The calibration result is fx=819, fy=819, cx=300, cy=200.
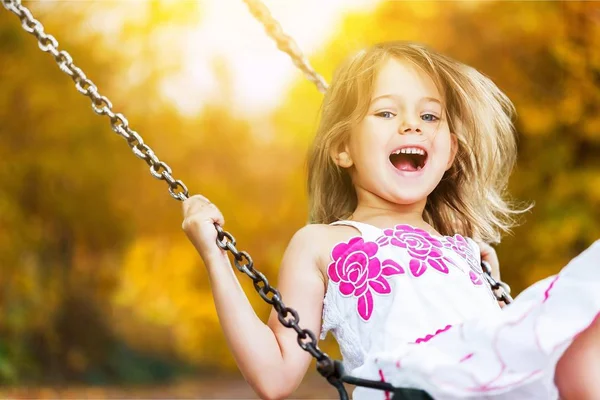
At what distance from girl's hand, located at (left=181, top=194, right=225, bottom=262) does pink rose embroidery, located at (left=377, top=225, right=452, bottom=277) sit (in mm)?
317

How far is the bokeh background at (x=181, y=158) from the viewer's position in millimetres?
6219

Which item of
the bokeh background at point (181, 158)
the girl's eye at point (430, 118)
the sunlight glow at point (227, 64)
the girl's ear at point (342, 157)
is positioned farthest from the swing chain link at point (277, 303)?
the sunlight glow at point (227, 64)

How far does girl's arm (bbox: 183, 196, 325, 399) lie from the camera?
1.41 metres

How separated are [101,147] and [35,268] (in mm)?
1507

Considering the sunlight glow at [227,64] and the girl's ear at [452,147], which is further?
the sunlight glow at [227,64]

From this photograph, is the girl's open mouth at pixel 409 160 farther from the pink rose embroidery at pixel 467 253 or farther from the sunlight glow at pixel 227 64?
the sunlight glow at pixel 227 64

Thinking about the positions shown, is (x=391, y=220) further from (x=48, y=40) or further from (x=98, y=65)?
(x=98, y=65)

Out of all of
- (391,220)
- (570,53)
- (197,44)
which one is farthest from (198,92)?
(391,220)

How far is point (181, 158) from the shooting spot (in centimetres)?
1033

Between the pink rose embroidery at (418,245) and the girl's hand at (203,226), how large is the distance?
0.32m

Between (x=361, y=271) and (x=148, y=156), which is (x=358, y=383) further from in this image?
(x=148, y=156)

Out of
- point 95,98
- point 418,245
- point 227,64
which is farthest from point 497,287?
point 227,64

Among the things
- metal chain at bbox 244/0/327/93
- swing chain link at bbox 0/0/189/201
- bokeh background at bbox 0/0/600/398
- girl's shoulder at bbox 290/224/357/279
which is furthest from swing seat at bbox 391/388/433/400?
bokeh background at bbox 0/0/600/398

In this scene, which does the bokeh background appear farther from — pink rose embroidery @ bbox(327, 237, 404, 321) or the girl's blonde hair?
pink rose embroidery @ bbox(327, 237, 404, 321)
